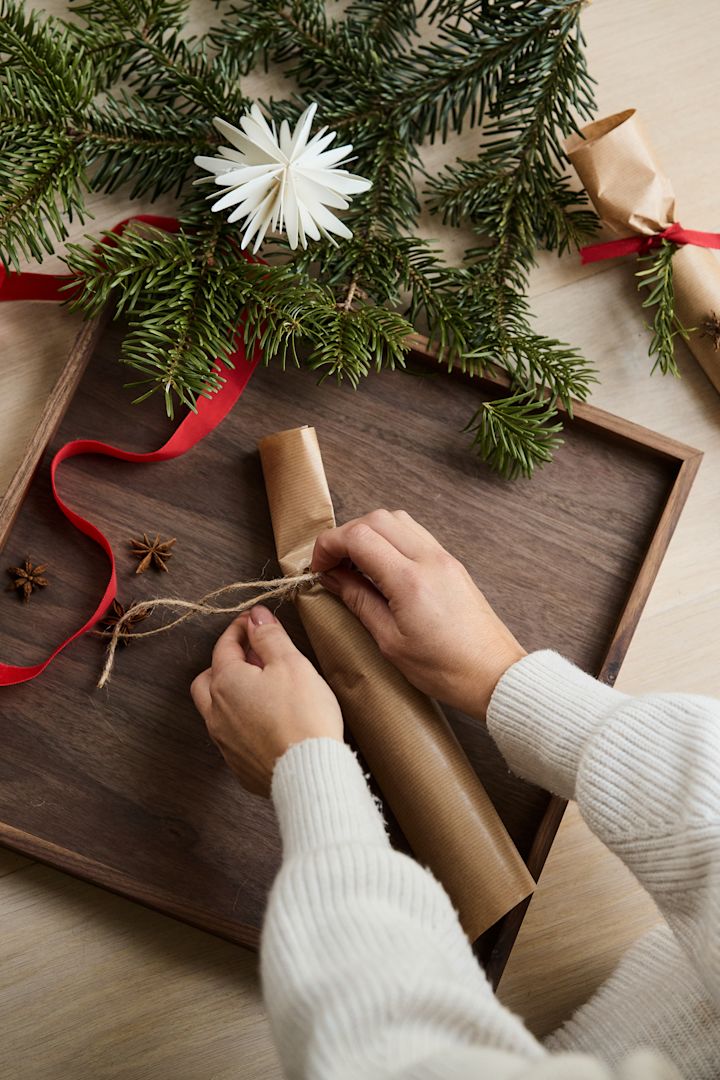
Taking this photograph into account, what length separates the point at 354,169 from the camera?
88 cm

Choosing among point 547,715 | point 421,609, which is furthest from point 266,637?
point 547,715

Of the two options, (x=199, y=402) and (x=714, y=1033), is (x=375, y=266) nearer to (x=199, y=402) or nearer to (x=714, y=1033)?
(x=199, y=402)

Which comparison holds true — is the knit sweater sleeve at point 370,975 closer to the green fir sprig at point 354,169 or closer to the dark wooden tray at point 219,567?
the dark wooden tray at point 219,567

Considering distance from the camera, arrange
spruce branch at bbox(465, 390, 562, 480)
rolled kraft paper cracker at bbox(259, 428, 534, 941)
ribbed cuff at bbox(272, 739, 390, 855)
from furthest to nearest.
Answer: spruce branch at bbox(465, 390, 562, 480) → rolled kraft paper cracker at bbox(259, 428, 534, 941) → ribbed cuff at bbox(272, 739, 390, 855)

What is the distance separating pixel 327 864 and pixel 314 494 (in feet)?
1.21

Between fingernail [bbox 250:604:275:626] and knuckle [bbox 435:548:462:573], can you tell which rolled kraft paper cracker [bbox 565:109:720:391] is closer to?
knuckle [bbox 435:548:462:573]

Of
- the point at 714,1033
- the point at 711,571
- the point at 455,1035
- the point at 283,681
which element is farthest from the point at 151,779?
the point at 711,571

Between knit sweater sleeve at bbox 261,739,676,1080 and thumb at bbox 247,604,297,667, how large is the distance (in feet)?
0.49

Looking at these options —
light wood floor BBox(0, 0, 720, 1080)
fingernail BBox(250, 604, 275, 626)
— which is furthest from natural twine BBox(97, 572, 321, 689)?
light wood floor BBox(0, 0, 720, 1080)

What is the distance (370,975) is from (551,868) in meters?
0.41

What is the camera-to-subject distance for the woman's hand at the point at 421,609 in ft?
2.36

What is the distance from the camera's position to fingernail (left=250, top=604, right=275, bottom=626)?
77 cm

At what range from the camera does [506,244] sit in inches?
35.2

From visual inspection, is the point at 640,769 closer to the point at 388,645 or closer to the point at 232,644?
the point at 388,645
